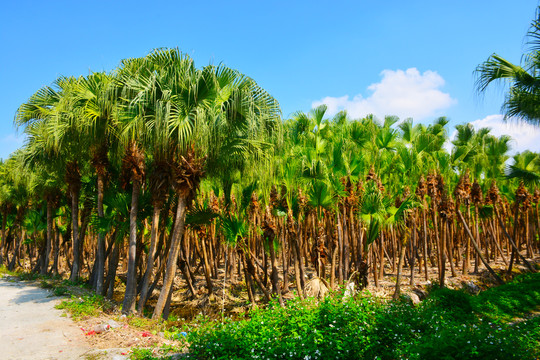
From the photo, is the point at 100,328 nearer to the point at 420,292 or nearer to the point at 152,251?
the point at 152,251

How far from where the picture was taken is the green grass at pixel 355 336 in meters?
6.28

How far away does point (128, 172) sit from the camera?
44.5ft

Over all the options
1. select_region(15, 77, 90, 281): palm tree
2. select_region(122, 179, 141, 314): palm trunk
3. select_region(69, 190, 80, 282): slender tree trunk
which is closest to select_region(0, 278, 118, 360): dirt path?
select_region(122, 179, 141, 314): palm trunk

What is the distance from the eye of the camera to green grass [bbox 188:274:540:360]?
6.28 metres

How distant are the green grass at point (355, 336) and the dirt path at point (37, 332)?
3.15 meters

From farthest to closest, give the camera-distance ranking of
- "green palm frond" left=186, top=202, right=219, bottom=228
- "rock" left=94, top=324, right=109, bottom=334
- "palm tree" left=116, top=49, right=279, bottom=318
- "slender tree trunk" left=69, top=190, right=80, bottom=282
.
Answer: "slender tree trunk" left=69, top=190, right=80, bottom=282 → "green palm frond" left=186, top=202, right=219, bottom=228 → "palm tree" left=116, top=49, right=279, bottom=318 → "rock" left=94, top=324, right=109, bottom=334

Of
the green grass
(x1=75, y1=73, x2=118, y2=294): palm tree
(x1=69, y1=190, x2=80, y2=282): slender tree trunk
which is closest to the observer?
the green grass

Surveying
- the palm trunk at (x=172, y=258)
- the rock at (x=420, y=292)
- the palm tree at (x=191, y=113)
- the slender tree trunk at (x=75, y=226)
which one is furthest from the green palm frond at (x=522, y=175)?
the slender tree trunk at (x=75, y=226)

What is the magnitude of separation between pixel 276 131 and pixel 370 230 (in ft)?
19.6

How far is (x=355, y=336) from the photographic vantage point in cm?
745

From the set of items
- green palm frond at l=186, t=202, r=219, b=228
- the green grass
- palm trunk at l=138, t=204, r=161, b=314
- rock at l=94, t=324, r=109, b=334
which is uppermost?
green palm frond at l=186, t=202, r=219, b=228

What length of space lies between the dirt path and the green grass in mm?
3152

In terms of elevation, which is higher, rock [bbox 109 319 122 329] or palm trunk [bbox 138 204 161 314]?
palm trunk [bbox 138 204 161 314]

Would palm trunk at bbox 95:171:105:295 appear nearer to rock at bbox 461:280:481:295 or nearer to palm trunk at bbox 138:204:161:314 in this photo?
palm trunk at bbox 138:204:161:314
